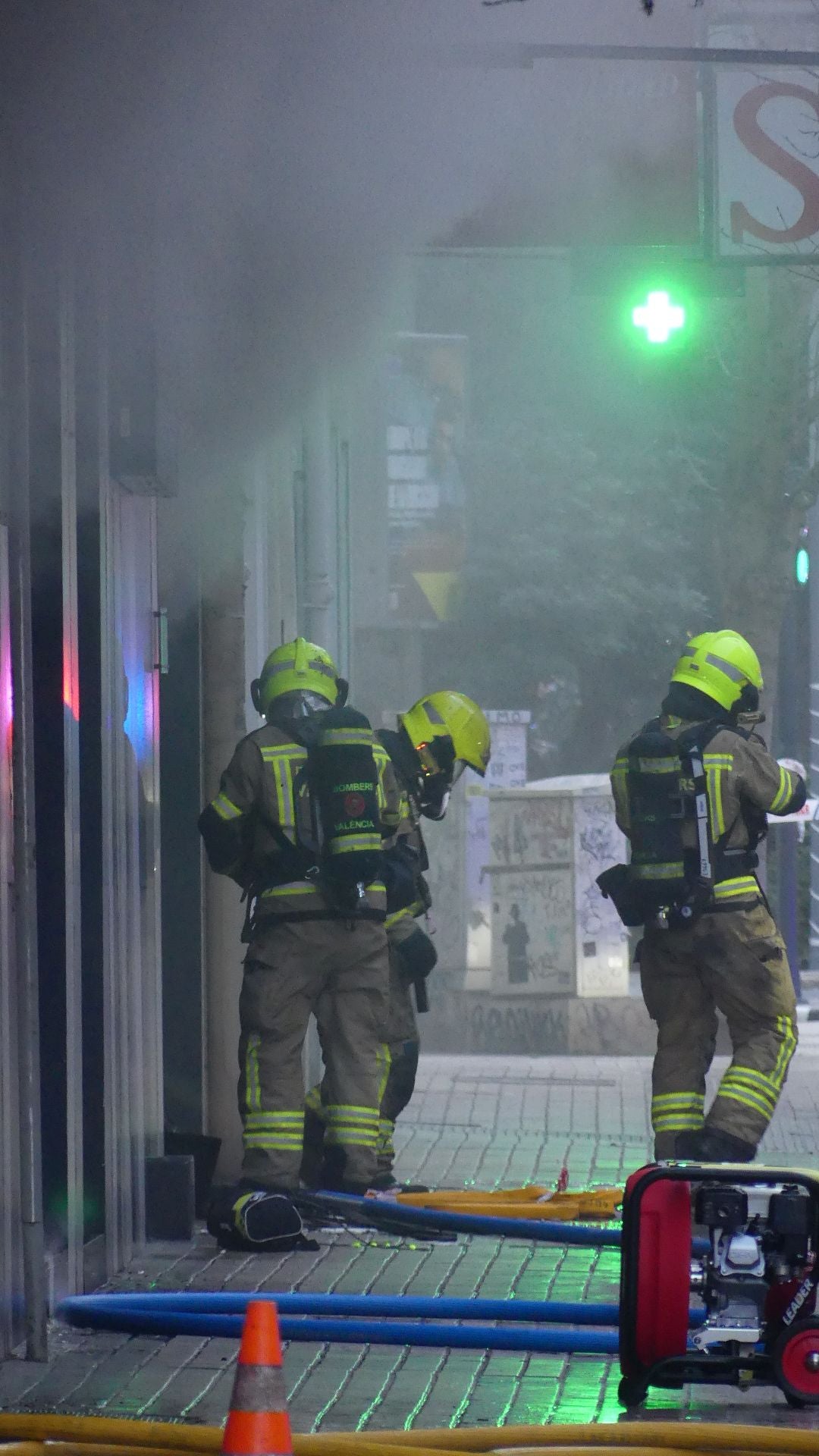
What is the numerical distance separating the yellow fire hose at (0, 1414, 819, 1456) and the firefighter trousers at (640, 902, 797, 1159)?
8.51ft

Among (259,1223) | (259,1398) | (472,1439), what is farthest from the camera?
(259,1223)

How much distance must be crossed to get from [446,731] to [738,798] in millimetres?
1059

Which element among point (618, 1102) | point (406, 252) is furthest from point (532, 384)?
point (406, 252)

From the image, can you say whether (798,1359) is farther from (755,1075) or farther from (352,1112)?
(352,1112)

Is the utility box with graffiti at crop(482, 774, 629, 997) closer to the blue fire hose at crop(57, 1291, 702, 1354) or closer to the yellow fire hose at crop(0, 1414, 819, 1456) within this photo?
the blue fire hose at crop(57, 1291, 702, 1354)

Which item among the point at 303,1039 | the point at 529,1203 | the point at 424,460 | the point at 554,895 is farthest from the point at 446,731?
the point at 424,460

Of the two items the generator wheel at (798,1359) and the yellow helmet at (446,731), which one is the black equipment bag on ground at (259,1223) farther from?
the generator wheel at (798,1359)

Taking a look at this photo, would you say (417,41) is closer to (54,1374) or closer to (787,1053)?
(787,1053)

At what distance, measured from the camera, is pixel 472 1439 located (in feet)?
13.4

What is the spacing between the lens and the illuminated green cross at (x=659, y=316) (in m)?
9.91

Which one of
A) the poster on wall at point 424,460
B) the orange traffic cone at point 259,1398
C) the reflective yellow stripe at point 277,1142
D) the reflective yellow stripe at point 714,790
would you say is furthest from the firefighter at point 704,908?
the poster on wall at point 424,460

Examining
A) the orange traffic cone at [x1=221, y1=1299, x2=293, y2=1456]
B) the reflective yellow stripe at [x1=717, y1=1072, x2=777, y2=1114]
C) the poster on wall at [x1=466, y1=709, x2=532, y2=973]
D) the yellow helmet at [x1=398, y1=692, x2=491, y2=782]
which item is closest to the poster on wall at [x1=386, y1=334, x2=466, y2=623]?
the poster on wall at [x1=466, y1=709, x2=532, y2=973]

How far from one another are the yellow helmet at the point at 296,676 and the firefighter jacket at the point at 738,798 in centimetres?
92

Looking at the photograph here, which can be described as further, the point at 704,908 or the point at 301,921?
the point at 704,908
